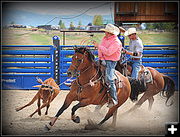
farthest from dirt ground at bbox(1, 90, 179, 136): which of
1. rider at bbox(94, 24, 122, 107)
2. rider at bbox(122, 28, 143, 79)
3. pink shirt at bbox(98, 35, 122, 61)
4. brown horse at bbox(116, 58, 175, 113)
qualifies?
pink shirt at bbox(98, 35, 122, 61)

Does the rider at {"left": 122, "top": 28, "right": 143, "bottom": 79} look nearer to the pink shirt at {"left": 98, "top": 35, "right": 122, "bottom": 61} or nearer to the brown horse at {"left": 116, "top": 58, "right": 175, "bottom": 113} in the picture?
the brown horse at {"left": 116, "top": 58, "right": 175, "bottom": 113}

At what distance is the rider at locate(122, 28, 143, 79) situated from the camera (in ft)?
21.0

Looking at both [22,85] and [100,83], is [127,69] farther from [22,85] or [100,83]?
[22,85]

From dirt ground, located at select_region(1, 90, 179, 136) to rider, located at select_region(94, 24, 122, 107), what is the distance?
78 cm

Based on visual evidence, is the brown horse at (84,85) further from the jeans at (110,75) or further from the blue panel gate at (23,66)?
the blue panel gate at (23,66)

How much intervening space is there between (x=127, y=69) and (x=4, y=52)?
4876 millimetres

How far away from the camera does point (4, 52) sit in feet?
31.3

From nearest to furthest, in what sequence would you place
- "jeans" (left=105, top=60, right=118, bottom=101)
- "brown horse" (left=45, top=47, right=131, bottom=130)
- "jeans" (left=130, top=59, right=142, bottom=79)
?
"brown horse" (left=45, top=47, right=131, bottom=130), "jeans" (left=105, top=60, right=118, bottom=101), "jeans" (left=130, top=59, right=142, bottom=79)

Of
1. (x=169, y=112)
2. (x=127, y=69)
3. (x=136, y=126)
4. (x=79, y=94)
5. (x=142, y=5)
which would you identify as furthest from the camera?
(x=142, y=5)

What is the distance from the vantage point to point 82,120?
6305mm

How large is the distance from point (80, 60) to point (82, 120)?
1833 millimetres

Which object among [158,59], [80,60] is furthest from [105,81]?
[158,59]

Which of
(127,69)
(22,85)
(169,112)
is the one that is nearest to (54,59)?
(22,85)

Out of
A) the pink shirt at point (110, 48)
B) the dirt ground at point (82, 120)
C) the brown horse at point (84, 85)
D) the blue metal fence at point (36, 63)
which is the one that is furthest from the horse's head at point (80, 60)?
the blue metal fence at point (36, 63)
